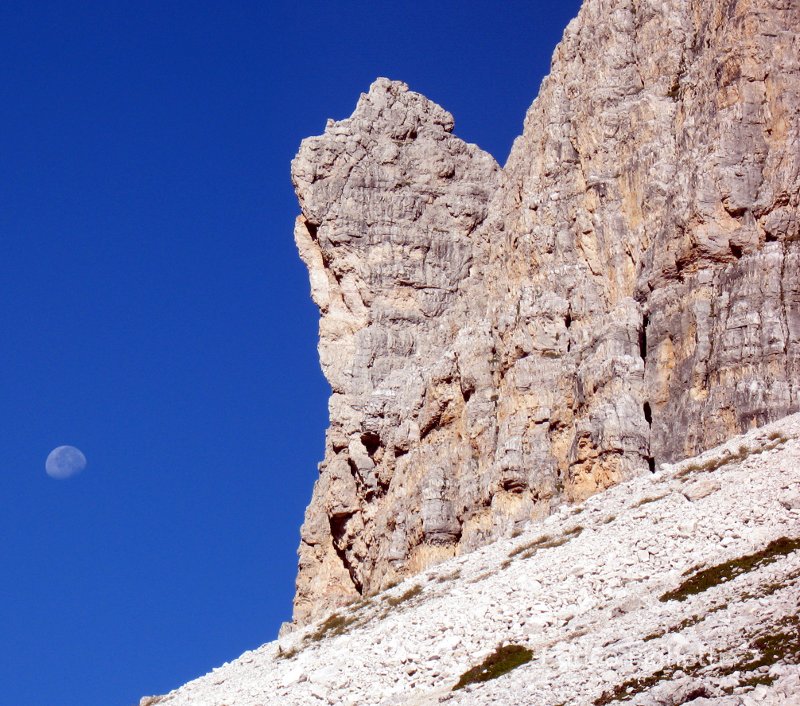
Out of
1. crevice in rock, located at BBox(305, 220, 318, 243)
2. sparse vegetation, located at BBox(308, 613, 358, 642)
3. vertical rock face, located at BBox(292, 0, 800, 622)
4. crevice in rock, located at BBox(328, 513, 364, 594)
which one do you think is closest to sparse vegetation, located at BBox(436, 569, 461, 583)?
sparse vegetation, located at BBox(308, 613, 358, 642)

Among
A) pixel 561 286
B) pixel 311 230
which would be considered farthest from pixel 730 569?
pixel 311 230

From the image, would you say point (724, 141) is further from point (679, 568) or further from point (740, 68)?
point (679, 568)

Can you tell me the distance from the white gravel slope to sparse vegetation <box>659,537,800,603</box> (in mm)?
346

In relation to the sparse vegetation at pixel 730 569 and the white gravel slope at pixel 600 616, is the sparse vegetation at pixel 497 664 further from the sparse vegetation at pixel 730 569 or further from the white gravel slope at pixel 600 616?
the sparse vegetation at pixel 730 569

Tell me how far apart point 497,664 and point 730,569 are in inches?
258

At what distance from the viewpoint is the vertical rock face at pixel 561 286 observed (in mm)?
64125

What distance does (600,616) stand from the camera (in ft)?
121

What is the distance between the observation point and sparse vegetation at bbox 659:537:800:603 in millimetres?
35156

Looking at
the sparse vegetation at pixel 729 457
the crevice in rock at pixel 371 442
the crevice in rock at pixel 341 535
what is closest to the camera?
the sparse vegetation at pixel 729 457

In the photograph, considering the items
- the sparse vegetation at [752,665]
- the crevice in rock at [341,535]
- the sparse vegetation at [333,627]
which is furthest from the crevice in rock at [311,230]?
the sparse vegetation at [752,665]

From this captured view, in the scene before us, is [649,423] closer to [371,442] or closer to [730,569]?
[371,442]

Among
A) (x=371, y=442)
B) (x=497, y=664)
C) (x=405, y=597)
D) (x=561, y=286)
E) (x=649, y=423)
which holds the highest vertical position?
(x=371, y=442)

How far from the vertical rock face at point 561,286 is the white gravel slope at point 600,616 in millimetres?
9115

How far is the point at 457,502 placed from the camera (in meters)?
76.1
